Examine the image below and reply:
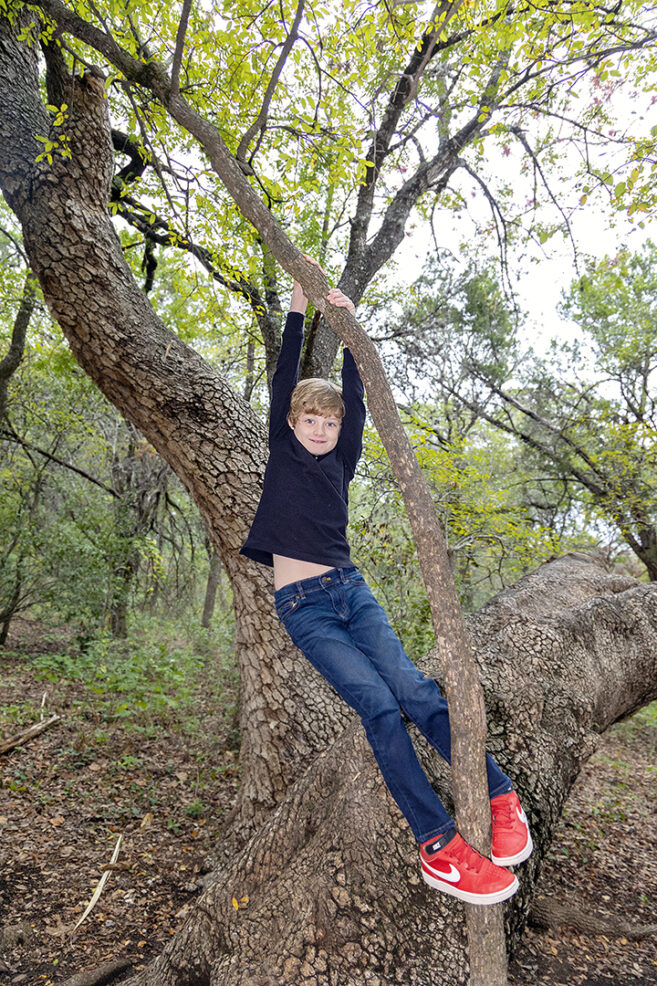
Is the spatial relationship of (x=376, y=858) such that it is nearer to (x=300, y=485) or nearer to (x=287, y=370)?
(x=300, y=485)

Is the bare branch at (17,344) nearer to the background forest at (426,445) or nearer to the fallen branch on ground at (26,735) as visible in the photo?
the background forest at (426,445)

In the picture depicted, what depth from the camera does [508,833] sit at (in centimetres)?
178

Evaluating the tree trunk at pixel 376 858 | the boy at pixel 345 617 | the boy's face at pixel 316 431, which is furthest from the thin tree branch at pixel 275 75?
the tree trunk at pixel 376 858

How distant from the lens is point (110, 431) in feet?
33.2

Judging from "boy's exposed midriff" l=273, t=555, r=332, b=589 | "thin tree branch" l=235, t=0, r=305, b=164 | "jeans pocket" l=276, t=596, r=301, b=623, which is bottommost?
"jeans pocket" l=276, t=596, r=301, b=623

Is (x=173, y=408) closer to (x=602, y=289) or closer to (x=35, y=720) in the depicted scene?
(x=35, y=720)

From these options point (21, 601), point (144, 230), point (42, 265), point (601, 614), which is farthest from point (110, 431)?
point (601, 614)

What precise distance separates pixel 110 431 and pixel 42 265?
728cm

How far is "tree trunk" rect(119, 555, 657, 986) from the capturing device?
1865mm

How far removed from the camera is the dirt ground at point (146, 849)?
2.53 meters

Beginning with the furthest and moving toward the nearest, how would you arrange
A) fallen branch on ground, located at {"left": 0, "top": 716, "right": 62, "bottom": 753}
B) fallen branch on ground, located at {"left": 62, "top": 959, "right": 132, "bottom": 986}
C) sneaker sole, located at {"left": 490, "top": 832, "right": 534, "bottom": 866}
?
fallen branch on ground, located at {"left": 0, "top": 716, "right": 62, "bottom": 753} < fallen branch on ground, located at {"left": 62, "top": 959, "right": 132, "bottom": 986} < sneaker sole, located at {"left": 490, "top": 832, "right": 534, "bottom": 866}

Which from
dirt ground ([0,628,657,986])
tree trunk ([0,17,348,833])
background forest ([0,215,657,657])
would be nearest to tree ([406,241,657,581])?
background forest ([0,215,657,657])

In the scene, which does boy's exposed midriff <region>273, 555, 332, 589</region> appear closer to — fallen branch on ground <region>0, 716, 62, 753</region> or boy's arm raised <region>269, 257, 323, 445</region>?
boy's arm raised <region>269, 257, 323, 445</region>

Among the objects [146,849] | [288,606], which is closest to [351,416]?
[288,606]
